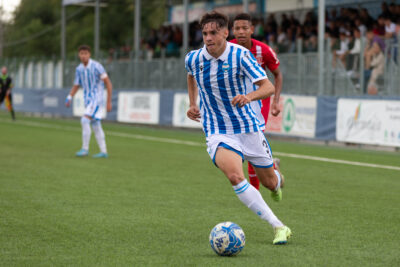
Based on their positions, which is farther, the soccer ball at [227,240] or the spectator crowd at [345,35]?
the spectator crowd at [345,35]

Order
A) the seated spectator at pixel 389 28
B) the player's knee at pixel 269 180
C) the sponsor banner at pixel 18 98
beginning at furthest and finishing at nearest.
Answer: the sponsor banner at pixel 18 98
the seated spectator at pixel 389 28
the player's knee at pixel 269 180

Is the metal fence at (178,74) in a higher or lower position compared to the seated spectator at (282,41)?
lower

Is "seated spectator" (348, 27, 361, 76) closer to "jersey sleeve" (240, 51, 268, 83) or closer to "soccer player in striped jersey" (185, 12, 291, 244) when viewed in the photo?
"soccer player in striped jersey" (185, 12, 291, 244)

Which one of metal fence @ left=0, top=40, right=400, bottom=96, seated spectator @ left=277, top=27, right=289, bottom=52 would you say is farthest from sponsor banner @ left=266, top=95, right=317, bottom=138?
seated spectator @ left=277, top=27, right=289, bottom=52

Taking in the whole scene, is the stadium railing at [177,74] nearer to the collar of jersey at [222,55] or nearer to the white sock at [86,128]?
the white sock at [86,128]

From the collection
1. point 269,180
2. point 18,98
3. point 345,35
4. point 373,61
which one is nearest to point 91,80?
point 373,61

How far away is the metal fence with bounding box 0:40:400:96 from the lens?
683 inches

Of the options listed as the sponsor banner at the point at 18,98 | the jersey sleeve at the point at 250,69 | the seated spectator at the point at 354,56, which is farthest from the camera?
the sponsor banner at the point at 18,98

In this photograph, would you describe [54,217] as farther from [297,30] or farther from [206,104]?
[297,30]

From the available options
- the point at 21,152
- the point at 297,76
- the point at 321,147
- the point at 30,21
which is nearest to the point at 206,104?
the point at 21,152

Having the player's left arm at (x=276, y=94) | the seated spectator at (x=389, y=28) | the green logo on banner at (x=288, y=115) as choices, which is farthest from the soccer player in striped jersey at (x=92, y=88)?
the seated spectator at (x=389, y=28)

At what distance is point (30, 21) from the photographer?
3258 inches

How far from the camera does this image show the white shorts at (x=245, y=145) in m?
6.36

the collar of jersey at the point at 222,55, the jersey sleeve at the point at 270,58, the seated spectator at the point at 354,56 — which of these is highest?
the seated spectator at the point at 354,56
